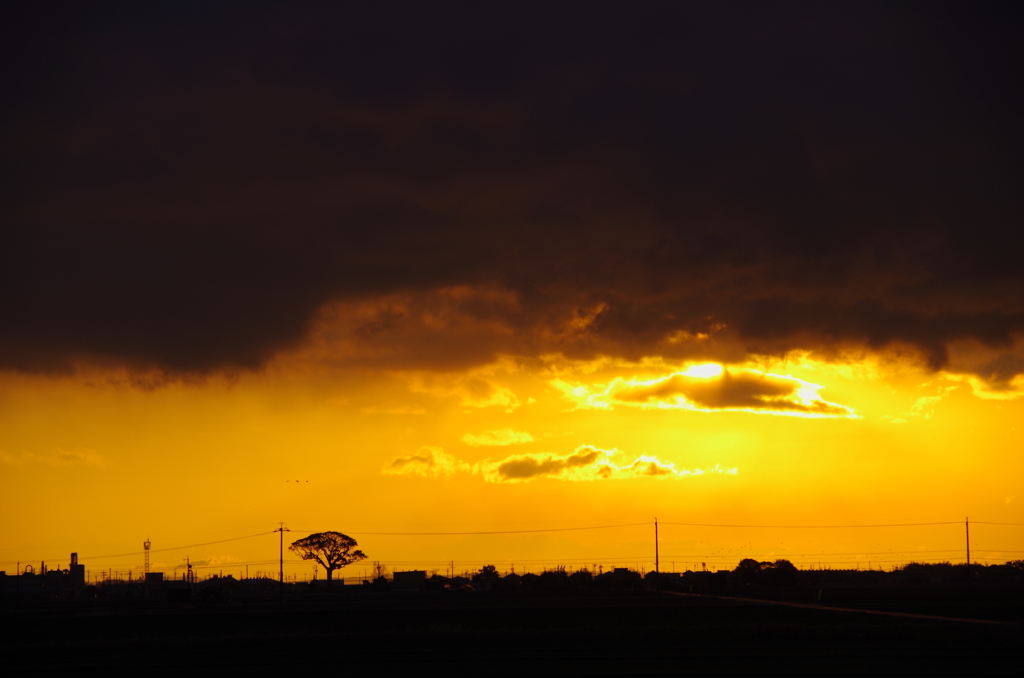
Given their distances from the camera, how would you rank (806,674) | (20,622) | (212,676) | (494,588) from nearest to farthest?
1. (806,674)
2. (212,676)
3. (20,622)
4. (494,588)

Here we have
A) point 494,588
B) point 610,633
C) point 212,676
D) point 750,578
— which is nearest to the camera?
point 212,676

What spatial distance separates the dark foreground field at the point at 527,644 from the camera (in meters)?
46.2

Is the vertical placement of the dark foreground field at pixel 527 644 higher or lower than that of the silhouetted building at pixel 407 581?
higher

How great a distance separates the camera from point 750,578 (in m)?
183

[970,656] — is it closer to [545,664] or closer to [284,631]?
[545,664]

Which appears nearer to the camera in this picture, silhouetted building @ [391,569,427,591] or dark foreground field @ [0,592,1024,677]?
dark foreground field @ [0,592,1024,677]

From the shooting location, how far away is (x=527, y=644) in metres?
57.3

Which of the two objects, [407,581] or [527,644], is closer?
[527,644]

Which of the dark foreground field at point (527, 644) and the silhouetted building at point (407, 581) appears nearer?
the dark foreground field at point (527, 644)

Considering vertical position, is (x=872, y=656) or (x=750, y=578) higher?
(x=872, y=656)

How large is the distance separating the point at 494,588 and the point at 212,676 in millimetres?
114003

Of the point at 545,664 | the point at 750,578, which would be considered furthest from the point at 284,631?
the point at 750,578

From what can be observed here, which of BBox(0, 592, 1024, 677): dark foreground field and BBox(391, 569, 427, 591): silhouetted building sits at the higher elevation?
BBox(0, 592, 1024, 677): dark foreground field

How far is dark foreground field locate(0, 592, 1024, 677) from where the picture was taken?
46.2 metres
